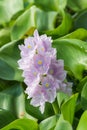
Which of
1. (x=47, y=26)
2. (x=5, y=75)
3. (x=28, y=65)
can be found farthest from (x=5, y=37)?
(x=28, y=65)

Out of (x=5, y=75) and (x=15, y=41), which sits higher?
(x=15, y=41)

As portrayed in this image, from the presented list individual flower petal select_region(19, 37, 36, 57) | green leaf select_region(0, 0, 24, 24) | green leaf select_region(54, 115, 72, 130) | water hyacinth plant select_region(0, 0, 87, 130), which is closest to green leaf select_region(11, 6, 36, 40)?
water hyacinth plant select_region(0, 0, 87, 130)

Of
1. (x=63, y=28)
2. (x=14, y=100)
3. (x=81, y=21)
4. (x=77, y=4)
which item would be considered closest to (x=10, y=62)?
(x=14, y=100)

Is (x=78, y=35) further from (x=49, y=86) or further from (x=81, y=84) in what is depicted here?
(x=49, y=86)

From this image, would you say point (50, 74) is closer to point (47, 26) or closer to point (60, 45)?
point (60, 45)

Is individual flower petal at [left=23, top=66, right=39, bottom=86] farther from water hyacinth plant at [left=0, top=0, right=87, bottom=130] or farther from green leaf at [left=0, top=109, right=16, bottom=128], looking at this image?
green leaf at [left=0, top=109, right=16, bottom=128]

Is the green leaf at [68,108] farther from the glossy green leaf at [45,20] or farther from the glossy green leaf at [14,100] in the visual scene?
the glossy green leaf at [45,20]
